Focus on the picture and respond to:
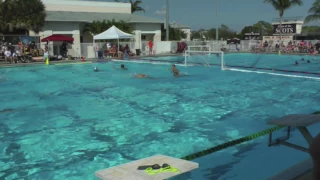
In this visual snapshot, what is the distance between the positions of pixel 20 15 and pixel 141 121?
2148 cm

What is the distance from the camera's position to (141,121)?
8.38m

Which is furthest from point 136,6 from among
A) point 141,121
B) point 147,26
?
point 141,121

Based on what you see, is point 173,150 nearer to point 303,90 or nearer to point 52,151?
point 52,151

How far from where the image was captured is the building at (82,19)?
30.6 meters

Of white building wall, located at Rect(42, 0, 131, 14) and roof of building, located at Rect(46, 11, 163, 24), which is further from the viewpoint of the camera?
white building wall, located at Rect(42, 0, 131, 14)

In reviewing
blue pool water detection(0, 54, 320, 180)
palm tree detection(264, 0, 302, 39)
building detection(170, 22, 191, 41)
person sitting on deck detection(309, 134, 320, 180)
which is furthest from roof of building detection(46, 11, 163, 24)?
person sitting on deck detection(309, 134, 320, 180)

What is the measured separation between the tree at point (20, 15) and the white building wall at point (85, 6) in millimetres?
8661

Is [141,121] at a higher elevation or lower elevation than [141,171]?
lower

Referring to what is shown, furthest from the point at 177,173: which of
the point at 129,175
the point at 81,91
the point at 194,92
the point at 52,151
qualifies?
the point at 81,91

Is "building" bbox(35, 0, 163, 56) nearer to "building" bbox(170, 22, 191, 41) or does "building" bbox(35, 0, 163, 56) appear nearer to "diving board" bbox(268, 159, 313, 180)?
"building" bbox(170, 22, 191, 41)

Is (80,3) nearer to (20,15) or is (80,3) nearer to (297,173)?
(20,15)

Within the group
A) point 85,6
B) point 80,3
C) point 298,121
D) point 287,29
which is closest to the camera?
point 298,121

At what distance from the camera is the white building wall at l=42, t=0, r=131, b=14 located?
3569 cm

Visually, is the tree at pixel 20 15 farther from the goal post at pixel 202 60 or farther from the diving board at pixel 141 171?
the diving board at pixel 141 171
